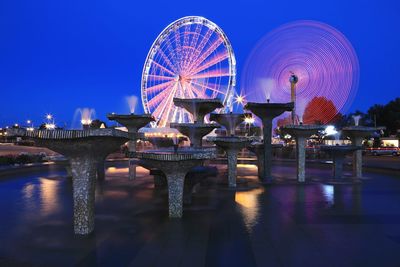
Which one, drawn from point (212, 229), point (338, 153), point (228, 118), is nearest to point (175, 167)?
point (212, 229)

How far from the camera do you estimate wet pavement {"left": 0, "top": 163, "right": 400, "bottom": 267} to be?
20.7ft

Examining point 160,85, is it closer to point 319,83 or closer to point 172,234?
point 319,83

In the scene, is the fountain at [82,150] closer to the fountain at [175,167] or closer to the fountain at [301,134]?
the fountain at [175,167]

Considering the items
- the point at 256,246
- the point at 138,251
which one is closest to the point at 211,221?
the point at 256,246

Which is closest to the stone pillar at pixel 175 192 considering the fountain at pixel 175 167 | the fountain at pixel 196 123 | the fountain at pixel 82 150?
the fountain at pixel 175 167

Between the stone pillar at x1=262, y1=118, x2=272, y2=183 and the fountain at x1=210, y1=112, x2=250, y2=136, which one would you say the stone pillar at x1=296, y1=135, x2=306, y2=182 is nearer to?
the stone pillar at x1=262, y1=118, x2=272, y2=183

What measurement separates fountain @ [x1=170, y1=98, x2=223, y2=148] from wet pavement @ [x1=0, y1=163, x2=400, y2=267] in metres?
4.89

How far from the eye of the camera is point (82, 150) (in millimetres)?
7613

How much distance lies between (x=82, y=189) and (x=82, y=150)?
3.03ft

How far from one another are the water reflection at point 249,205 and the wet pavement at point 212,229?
2 centimetres

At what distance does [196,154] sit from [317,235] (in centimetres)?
347

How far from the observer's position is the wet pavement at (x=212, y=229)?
6324mm

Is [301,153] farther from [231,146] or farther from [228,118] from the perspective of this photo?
[228,118]

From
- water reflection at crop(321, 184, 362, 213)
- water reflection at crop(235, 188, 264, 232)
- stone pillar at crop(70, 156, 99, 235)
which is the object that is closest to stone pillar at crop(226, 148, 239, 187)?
water reflection at crop(235, 188, 264, 232)
